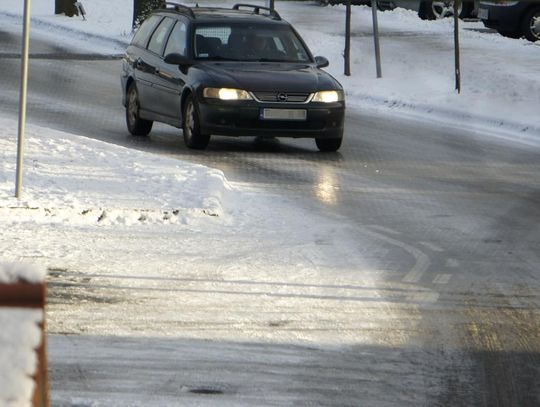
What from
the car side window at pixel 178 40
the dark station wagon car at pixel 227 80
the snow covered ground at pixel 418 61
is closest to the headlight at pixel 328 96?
the dark station wagon car at pixel 227 80

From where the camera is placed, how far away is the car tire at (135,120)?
1781 cm

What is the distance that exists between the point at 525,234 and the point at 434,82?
12.5m

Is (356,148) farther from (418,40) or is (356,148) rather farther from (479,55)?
(418,40)

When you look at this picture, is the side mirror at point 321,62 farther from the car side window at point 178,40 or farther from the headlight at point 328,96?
the car side window at point 178,40

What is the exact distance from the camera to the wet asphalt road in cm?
727

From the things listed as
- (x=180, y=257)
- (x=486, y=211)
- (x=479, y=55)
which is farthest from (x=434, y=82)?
(x=180, y=257)

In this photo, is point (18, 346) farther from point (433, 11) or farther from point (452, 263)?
point (433, 11)

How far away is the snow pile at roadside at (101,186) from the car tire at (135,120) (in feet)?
9.48

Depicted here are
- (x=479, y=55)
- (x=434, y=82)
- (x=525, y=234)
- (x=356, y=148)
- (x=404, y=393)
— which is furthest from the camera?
(x=479, y=55)

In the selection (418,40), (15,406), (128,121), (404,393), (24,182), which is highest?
(15,406)

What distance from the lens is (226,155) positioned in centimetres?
1614

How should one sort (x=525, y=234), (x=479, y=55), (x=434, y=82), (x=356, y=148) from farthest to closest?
(x=479, y=55) → (x=434, y=82) → (x=356, y=148) → (x=525, y=234)

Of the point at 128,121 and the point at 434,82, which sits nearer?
the point at 128,121

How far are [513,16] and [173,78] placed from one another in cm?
1373
